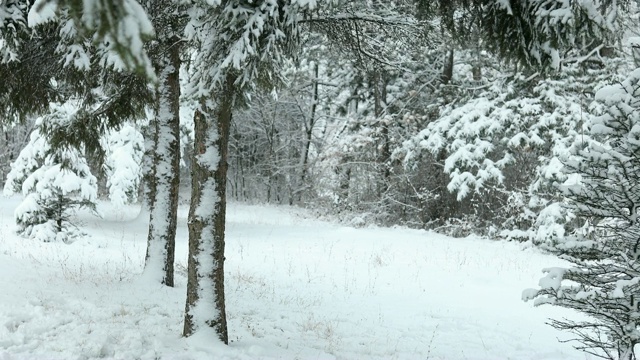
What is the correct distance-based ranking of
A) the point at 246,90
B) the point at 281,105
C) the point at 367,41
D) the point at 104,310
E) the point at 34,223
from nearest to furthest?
the point at 246,90 < the point at 104,310 < the point at 367,41 < the point at 34,223 < the point at 281,105

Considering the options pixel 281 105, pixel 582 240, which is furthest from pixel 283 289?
pixel 281 105

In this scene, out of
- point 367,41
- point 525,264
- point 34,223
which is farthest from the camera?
point 34,223

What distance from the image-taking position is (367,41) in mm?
6148

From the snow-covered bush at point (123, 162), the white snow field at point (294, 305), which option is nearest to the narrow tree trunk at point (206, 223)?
the white snow field at point (294, 305)

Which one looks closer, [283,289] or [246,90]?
[246,90]

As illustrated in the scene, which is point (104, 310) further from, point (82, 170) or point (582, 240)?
point (82, 170)

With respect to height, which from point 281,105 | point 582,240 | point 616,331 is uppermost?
point 281,105

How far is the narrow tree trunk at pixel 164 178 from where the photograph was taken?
7.08 m

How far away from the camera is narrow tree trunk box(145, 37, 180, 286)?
7078 millimetres

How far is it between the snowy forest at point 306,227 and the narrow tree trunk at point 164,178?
0.10ft

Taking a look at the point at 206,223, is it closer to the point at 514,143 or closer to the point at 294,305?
the point at 294,305

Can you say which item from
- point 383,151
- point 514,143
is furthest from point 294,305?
point 383,151

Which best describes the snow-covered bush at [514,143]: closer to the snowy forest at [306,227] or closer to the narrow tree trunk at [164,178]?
the snowy forest at [306,227]

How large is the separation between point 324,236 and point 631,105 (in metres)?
11.5
